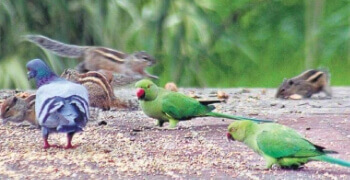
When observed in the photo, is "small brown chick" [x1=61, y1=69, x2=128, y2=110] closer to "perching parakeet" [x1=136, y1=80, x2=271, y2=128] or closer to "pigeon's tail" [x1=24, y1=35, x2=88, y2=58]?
"perching parakeet" [x1=136, y1=80, x2=271, y2=128]

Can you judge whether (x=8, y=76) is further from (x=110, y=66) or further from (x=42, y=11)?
(x=110, y=66)

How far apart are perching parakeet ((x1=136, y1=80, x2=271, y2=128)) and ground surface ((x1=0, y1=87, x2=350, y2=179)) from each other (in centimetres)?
10

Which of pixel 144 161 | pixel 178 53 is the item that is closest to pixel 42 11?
pixel 178 53

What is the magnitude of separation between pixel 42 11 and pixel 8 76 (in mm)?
742

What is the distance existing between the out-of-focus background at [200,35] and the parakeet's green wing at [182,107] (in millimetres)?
4053

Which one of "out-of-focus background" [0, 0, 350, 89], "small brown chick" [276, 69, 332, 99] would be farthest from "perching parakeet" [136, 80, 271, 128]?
"out-of-focus background" [0, 0, 350, 89]

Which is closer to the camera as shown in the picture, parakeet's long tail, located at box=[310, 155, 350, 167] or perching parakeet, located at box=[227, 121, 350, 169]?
parakeet's long tail, located at box=[310, 155, 350, 167]

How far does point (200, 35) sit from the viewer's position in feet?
32.0

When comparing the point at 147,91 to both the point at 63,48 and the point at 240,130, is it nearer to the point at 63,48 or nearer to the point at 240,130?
the point at 240,130

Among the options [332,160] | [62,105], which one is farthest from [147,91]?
[332,160]

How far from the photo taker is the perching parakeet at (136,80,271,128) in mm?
5340

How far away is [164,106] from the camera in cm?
534

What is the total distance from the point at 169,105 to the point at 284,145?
1.19 metres

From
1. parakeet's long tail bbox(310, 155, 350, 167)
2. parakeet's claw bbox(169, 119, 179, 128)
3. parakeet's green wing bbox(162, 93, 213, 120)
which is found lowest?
parakeet's long tail bbox(310, 155, 350, 167)
